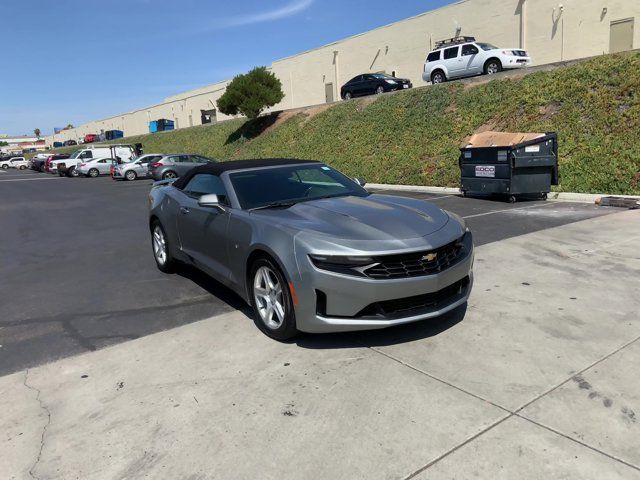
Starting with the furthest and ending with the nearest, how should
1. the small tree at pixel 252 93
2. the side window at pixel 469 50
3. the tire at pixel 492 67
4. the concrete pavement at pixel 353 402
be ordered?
the small tree at pixel 252 93 < the side window at pixel 469 50 < the tire at pixel 492 67 < the concrete pavement at pixel 353 402

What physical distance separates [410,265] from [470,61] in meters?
20.2

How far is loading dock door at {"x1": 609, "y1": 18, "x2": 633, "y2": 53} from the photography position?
914 inches

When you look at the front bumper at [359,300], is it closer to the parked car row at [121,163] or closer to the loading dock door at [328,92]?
the parked car row at [121,163]

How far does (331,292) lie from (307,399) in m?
0.77

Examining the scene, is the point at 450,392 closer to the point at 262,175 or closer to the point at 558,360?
the point at 558,360

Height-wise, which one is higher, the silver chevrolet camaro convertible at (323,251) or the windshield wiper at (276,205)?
the windshield wiper at (276,205)

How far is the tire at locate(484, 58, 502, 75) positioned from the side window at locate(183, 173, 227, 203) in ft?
59.3

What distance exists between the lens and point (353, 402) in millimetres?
3061

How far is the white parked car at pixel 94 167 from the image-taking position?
3222 centimetres

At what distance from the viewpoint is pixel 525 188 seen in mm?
11164

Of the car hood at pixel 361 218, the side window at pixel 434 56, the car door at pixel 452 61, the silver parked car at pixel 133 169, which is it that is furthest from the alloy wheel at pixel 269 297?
the silver parked car at pixel 133 169

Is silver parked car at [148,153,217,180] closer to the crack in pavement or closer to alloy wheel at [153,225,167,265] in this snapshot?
alloy wheel at [153,225,167,265]

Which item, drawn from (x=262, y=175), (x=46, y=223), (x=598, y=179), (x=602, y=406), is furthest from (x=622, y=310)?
(x=46, y=223)

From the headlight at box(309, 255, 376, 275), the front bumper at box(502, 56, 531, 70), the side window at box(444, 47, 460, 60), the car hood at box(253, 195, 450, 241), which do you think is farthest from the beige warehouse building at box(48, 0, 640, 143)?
the headlight at box(309, 255, 376, 275)
